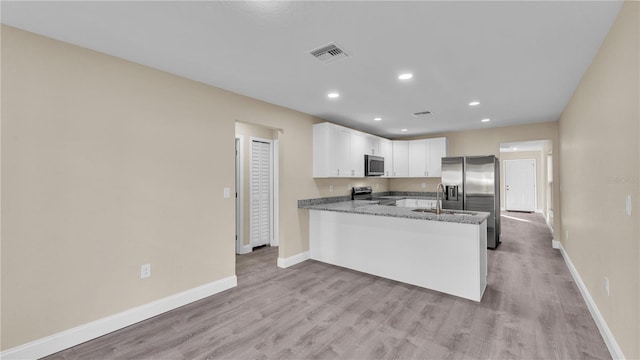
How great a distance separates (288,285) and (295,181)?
155 centimetres

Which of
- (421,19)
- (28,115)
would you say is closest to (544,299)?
(421,19)

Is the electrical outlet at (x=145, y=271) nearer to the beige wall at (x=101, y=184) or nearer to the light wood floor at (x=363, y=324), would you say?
the beige wall at (x=101, y=184)

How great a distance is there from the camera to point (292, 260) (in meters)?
4.26

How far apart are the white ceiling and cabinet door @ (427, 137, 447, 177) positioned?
8.30 ft

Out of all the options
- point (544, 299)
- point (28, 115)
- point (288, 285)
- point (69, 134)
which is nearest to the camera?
point (28, 115)

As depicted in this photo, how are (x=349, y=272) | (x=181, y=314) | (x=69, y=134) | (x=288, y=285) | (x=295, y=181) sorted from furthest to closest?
(x=295, y=181) < (x=349, y=272) < (x=288, y=285) < (x=181, y=314) < (x=69, y=134)

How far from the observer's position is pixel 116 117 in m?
2.48

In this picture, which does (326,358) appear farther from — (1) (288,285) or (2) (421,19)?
(2) (421,19)

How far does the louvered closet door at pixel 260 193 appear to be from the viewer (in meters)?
5.12

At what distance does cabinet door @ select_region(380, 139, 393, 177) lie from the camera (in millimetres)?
6094

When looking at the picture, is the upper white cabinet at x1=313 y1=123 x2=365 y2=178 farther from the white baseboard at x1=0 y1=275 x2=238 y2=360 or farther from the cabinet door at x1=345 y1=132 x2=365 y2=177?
the white baseboard at x1=0 y1=275 x2=238 y2=360

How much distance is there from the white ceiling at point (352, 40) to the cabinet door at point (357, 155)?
1.61 metres

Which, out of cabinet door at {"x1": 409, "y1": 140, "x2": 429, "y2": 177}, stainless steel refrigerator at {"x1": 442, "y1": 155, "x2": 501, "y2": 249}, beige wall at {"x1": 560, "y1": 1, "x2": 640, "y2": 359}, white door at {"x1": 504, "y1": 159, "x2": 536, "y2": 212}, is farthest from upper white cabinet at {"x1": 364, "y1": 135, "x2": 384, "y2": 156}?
white door at {"x1": 504, "y1": 159, "x2": 536, "y2": 212}

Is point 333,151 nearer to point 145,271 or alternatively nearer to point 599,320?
point 145,271
